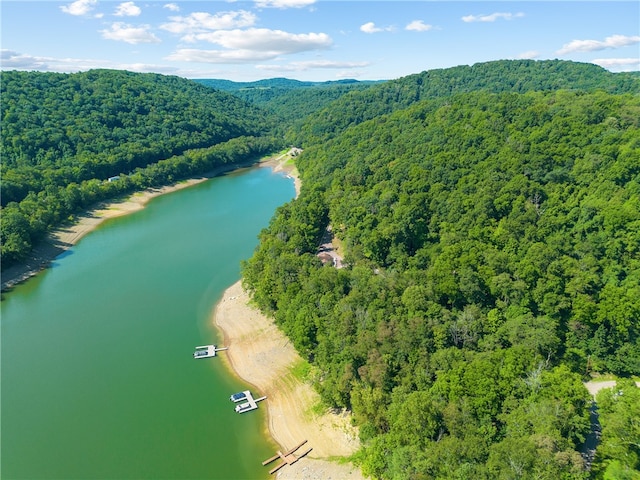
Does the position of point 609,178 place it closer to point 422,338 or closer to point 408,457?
point 422,338

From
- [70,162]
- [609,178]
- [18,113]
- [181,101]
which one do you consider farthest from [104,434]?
[181,101]

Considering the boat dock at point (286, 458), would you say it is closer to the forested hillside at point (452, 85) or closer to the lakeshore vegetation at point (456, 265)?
the lakeshore vegetation at point (456, 265)

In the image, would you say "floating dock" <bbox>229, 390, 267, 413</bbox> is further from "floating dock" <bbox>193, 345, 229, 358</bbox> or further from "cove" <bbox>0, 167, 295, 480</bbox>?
"floating dock" <bbox>193, 345, 229, 358</bbox>

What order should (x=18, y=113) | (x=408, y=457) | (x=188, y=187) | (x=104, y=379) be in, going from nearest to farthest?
(x=408, y=457)
(x=104, y=379)
(x=18, y=113)
(x=188, y=187)

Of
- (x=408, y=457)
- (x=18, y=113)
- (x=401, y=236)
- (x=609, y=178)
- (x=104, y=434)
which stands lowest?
(x=104, y=434)

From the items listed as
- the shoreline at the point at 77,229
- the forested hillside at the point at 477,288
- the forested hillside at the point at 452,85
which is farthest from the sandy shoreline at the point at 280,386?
the forested hillside at the point at 452,85

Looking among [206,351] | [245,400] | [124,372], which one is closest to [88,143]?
[124,372]
